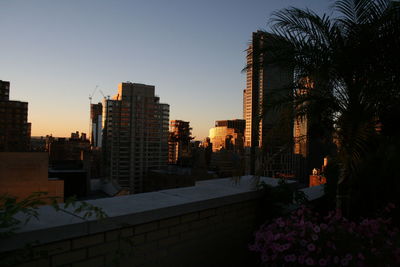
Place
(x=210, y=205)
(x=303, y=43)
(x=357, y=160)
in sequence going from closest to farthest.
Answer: (x=210, y=205) → (x=357, y=160) → (x=303, y=43)

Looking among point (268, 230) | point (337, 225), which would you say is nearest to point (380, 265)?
point (337, 225)

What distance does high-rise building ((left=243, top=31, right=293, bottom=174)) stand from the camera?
406 cm

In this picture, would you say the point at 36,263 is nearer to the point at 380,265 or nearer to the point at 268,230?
the point at 268,230

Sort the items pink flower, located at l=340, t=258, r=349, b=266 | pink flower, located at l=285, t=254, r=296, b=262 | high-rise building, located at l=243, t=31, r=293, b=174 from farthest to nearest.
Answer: high-rise building, located at l=243, t=31, r=293, b=174 < pink flower, located at l=285, t=254, r=296, b=262 < pink flower, located at l=340, t=258, r=349, b=266

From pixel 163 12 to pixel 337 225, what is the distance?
727cm

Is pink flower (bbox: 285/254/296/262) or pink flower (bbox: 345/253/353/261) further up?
pink flower (bbox: 345/253/353/261)

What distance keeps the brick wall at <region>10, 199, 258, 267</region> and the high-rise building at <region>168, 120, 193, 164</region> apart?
123 meters

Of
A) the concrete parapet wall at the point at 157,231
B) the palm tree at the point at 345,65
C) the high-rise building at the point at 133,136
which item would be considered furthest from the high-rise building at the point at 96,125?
the concrete parapet wall at the point at 157,231

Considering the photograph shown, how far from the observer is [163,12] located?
324 inches

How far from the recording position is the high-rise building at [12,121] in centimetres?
8425

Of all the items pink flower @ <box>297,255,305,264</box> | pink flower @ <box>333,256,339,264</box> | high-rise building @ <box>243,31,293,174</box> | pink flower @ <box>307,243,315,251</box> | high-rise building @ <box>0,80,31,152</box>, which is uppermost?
high-rise building @ <box>0,80,31,152</box>

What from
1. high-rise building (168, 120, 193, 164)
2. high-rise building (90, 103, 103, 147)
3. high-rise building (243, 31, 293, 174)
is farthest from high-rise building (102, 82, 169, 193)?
high-rise building (243, 31, 293, 174)

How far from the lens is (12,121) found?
87750 millimetres

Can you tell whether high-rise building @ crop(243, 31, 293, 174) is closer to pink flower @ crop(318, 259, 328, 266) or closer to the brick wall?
the brick wall
